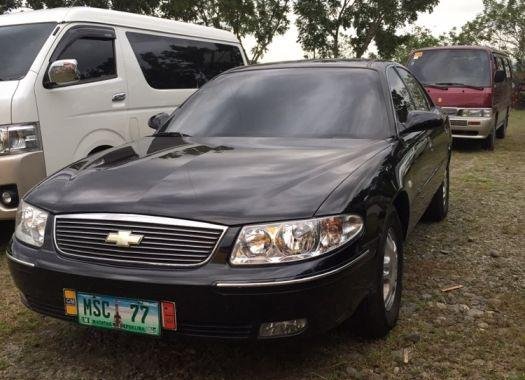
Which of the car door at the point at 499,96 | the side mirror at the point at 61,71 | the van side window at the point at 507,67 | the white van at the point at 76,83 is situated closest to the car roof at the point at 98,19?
the white van at the point at 76,83

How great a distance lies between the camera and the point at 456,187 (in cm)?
694

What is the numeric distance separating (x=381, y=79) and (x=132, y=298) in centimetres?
A: 226

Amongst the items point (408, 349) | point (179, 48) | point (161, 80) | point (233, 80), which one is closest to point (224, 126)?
point (233, 80)

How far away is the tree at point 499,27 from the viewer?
30734mm

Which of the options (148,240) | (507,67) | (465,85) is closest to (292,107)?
(148,240)

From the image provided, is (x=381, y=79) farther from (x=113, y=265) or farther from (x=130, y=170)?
(x=113, y=265)

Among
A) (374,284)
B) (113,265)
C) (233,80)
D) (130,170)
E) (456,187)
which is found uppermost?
(233,80)

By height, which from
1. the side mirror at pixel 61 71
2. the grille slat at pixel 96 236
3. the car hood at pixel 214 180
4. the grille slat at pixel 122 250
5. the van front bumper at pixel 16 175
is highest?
the side mirror at pixel 61 71

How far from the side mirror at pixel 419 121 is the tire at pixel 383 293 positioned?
73 cm

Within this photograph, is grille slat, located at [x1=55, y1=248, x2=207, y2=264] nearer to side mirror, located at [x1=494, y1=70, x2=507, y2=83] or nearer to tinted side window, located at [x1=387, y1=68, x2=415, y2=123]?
tinted side window, located at [x1=387, y1=68, x2=415, y2=123]

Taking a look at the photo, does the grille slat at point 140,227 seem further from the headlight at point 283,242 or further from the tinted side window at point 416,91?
the tinted side window at point 416,91

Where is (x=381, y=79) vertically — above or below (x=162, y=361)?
above

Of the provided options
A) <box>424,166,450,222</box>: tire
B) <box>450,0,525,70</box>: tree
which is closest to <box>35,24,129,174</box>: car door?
<box>424,166,450,222</box>: tire

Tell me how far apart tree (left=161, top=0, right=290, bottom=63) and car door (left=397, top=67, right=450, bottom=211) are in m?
16.3
